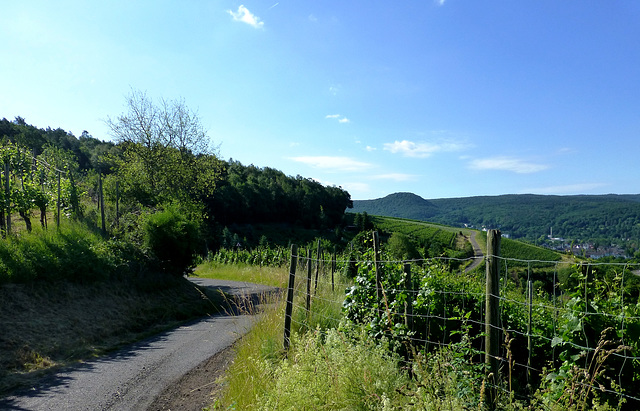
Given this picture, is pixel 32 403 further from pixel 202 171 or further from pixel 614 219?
pixel 614 219

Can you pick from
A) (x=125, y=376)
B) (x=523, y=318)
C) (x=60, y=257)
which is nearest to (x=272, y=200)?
(x=60, y=257)

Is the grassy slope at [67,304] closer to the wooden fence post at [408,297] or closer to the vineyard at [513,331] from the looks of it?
the vineyard at [513,331]

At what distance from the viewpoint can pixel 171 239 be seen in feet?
47.0

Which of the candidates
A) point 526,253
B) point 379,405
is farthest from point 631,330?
point 526,253

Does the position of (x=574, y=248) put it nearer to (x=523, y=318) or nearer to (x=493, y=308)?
(x=523, y=318)

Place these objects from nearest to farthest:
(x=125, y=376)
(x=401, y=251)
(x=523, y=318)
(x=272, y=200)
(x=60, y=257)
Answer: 1. (x=523, y=318)
2. (x=125, y=376)
3. (x=60, y=257)
4. (x=401, y=251)
5. (x=272, y=200)

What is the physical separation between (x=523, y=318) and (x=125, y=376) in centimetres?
576

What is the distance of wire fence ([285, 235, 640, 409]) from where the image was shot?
311 cm

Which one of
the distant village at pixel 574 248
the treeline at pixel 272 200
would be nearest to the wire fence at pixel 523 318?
the distant village at pixel 574 248

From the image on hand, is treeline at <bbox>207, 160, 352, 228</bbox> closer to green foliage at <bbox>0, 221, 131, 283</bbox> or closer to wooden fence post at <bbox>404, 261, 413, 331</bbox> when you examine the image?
green foliage at <bbox>0, 221, 131, 283</bbox>

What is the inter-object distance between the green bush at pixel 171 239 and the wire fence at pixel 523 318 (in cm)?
879

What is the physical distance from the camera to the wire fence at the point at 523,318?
3105 millimetres

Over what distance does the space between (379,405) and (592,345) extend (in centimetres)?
186

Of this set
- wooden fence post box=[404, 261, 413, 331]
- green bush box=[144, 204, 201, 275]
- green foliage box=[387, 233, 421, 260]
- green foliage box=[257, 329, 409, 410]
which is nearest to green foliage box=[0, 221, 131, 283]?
green bush box=[144, 204, 201, 275]
